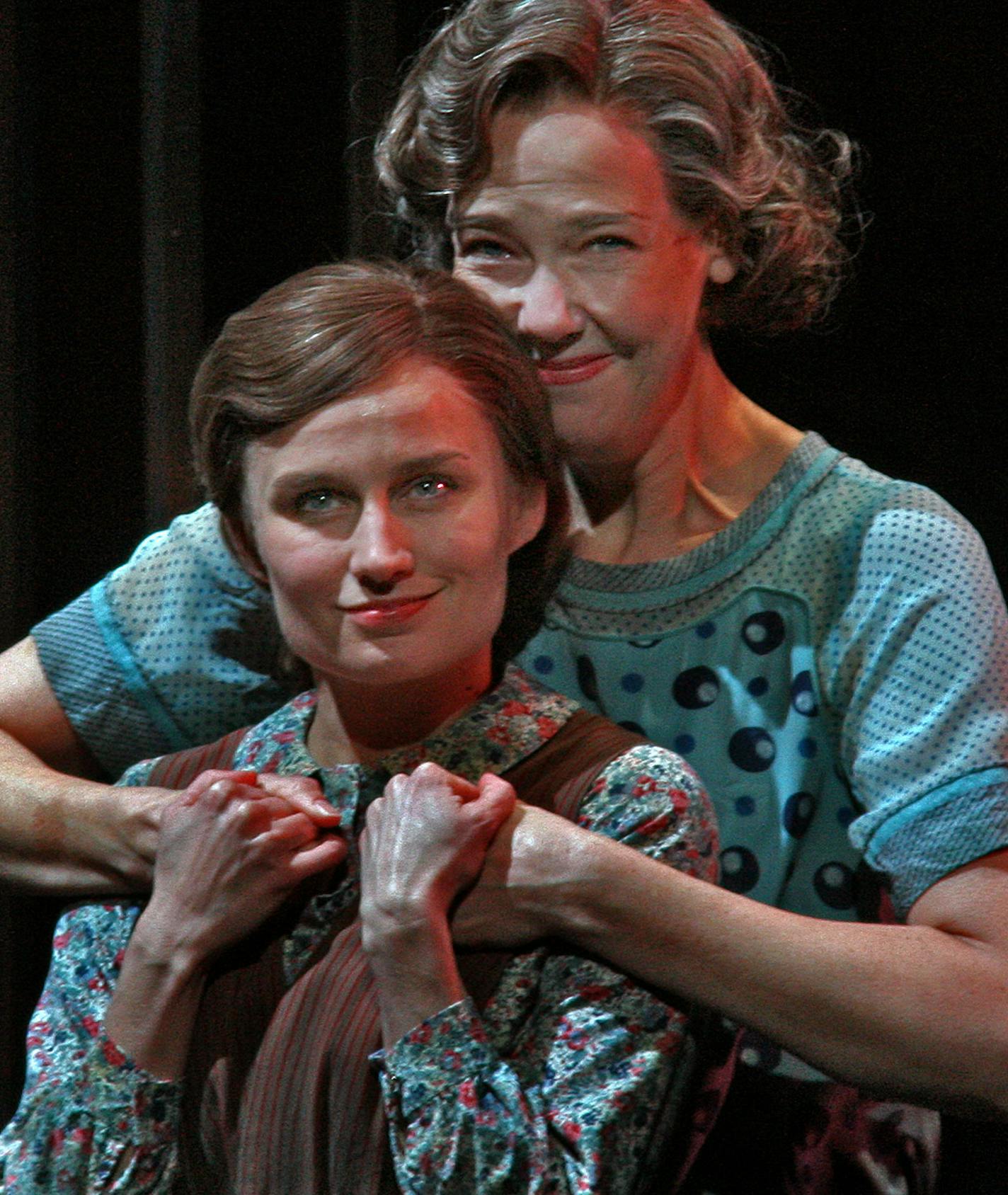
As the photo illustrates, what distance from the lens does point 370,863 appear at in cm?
153

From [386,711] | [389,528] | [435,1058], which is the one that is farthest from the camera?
[386,711]

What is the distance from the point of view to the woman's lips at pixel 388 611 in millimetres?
1562

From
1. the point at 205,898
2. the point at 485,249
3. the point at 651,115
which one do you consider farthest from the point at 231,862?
the point at 651,115

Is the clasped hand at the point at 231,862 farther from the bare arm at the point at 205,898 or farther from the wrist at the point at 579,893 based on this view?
the wrist at the point at 579,893

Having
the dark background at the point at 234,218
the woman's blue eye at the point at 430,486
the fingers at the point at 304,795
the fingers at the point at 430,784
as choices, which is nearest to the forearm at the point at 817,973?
the fingers at the point at 430,784

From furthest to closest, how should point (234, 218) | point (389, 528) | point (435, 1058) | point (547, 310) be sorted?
1. point (234, 218)
2. point (547, 310)
3. point (389, 528)
4. point (435, 1058)

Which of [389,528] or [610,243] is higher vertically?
[610,243]

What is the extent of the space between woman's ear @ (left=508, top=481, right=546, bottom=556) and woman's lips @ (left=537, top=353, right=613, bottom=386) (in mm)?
272

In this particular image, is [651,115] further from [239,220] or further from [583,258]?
[239,220]

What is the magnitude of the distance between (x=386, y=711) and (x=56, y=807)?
0.41 metres

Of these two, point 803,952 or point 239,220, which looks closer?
point 803,952

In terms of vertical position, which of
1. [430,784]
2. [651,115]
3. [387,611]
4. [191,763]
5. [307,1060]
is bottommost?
[307,1060]

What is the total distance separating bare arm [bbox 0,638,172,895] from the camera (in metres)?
1.73

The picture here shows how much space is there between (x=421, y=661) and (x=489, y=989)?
0.27 meters
